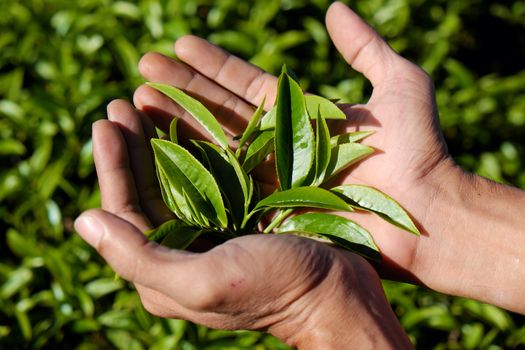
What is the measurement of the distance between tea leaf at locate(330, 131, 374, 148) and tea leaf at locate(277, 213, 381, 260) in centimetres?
21

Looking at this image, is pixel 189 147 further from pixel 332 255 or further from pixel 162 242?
pixel 332 255

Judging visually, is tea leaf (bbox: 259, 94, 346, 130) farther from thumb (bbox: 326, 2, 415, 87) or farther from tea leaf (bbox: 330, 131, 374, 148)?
thumb (bbox: 326, 2, 415, 87)

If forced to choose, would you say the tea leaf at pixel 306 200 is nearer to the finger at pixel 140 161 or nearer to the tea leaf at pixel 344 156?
the tea leaf at pixel 344 156

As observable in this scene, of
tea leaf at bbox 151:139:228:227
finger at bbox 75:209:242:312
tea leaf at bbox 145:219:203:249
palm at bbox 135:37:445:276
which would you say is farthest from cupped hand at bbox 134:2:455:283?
finger at bbox 75:209:242:312

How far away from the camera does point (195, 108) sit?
172 cm

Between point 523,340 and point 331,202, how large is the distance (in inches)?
36.0

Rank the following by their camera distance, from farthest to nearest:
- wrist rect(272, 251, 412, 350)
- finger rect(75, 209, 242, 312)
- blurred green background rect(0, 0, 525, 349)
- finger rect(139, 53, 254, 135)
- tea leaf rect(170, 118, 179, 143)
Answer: blurred green background rect(0, 0, 525, 349) < finger rect(139, 53, 254, 135) < tea leaf rect(170, 118, 179, 143) < wrist rect(272, 251, 412, 350) < finger rect(75, 209, 242, 312)

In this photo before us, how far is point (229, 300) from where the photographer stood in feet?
4.20

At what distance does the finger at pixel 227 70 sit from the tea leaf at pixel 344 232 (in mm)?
449

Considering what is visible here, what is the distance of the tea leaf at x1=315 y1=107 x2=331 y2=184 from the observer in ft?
5.31

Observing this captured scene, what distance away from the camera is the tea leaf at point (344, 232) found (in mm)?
1575

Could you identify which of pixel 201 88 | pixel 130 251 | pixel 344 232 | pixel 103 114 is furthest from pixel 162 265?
pixel 103 114

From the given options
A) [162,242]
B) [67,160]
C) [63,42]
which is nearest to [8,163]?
[67,160]

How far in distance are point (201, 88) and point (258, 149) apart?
11.9 inches
